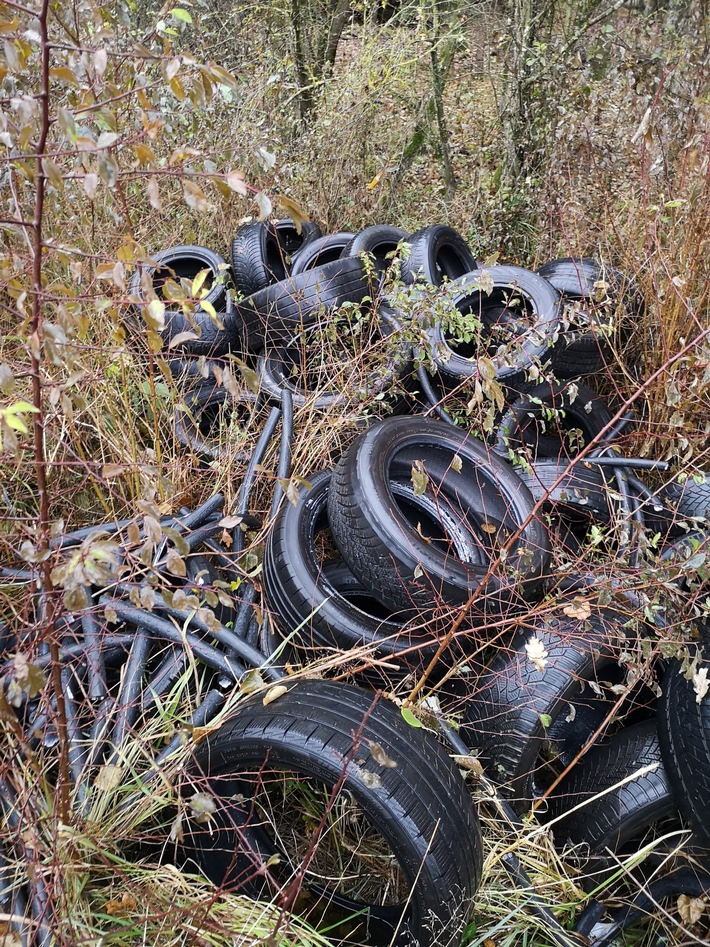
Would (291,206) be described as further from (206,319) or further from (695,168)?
(695,168)

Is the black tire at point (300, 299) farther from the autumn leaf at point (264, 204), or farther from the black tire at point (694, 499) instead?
the autumn leaf at point (264, 204)

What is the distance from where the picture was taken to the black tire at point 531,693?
2.42 metres

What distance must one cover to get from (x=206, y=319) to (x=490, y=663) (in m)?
2.70

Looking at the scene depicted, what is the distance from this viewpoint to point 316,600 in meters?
2.66

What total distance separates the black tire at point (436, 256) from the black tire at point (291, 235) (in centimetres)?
93

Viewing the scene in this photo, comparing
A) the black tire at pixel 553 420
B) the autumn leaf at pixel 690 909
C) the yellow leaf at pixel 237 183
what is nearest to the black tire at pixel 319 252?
the black tire at pixel 553 420

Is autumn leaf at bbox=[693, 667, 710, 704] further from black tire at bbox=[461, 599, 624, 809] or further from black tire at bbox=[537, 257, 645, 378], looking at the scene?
black tire at bbox=[537, 257, 645, 378]

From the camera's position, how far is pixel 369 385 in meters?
3.71

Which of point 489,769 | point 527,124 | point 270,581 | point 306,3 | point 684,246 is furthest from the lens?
point 306,3

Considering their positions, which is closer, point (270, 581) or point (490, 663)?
point (490, 663)

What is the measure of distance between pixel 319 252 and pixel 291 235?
1.10 metres

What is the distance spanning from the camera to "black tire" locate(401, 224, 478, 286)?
4.22 m

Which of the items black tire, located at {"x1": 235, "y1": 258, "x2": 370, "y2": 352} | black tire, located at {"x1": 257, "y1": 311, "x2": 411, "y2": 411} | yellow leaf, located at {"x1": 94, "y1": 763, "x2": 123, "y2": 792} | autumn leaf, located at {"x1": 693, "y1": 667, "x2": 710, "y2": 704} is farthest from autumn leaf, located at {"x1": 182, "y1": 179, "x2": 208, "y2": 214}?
black tire, located at {"x1": 235, "y1": 258, "x2": 370, "y2": 352}

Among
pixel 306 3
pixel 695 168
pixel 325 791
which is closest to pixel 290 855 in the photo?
pixel 325 791
